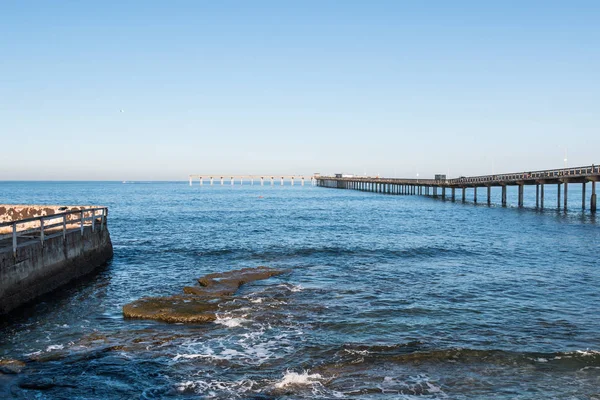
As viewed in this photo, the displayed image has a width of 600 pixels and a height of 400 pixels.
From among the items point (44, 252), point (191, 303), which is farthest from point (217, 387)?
point (44, 252)

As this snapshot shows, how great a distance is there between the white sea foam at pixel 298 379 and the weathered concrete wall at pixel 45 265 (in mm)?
9192

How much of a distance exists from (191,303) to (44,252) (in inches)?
231

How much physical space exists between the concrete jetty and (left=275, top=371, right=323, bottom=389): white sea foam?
363 inches

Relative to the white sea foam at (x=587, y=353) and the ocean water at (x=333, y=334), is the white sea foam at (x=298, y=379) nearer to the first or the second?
the ocean water at (x=333, y=334)

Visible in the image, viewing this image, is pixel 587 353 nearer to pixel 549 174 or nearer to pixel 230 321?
pixel 230 321

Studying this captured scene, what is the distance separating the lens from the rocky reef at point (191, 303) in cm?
1449

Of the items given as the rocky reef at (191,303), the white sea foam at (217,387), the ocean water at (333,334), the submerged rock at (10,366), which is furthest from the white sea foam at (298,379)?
the submerged rock at (10,366)

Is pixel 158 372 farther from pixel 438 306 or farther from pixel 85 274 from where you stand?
pixel 85 274

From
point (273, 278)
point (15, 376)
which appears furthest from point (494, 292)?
point (15, 376)

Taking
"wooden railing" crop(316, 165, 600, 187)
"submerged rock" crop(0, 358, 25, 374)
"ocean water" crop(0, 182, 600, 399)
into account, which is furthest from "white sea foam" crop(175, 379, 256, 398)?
"wooden railing" crop(316, 165, 600, 187)

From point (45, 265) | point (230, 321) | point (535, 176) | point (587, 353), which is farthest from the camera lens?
point (535, 176)

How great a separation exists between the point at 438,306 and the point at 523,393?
22.0 feet

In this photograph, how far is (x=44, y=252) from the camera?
1742cm

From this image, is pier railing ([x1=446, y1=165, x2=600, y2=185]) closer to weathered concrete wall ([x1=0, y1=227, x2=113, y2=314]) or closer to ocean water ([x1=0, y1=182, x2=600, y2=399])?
ocean water ([x1=0, y1=182, x2=600, y2=399])
